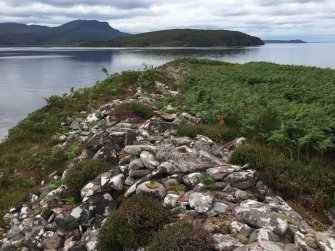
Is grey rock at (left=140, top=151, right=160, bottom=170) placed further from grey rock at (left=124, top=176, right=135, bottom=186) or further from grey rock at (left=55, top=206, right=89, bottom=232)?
grey rock at (left=55, top=206, right=89, bottom=232)

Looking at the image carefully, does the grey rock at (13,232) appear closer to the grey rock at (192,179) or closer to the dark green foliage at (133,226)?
the dark green foliage at (133,226)

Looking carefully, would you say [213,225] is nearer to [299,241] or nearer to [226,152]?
[299,241]

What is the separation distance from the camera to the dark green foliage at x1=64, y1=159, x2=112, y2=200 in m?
10.6

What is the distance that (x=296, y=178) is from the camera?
9.20 m

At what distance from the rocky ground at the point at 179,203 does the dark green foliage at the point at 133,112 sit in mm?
3853

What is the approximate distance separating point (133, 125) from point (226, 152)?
4863 millimetres

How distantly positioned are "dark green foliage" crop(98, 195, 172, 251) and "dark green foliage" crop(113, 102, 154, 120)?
8.94m

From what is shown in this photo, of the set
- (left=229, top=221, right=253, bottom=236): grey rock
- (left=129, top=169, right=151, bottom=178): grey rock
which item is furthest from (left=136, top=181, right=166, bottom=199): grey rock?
(left=229, top=221, right=253, bottom=236): grey rock

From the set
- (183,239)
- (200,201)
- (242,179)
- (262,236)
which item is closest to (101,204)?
(200,201)

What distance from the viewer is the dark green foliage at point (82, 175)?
34.8ft

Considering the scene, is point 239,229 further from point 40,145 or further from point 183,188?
point 40,145

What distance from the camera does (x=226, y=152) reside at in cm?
1149

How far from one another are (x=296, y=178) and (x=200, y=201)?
283cm

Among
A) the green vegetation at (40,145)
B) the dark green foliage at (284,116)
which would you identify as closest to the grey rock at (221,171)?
the dark green foliage at (284,116)
